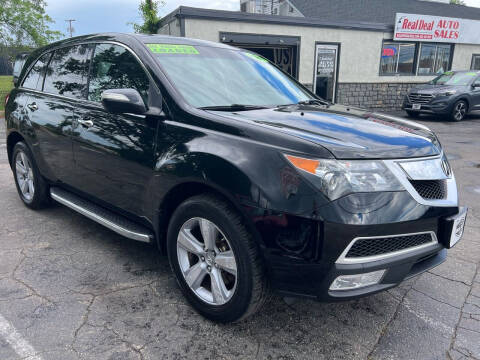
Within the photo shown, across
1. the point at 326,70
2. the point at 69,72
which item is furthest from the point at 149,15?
the point at 69,72

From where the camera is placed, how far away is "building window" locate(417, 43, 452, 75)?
16.7m

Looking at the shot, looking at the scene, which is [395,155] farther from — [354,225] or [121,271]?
[121,271]

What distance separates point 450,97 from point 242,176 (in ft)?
41.9

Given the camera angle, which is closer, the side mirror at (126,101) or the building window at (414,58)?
the side mirror at (126,101)

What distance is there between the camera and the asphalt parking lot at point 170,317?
7.04ft

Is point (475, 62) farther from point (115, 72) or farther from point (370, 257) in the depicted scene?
point (370, 257)

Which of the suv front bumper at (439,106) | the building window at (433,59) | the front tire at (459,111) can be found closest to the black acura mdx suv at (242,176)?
the suv front bumper at (439,106)

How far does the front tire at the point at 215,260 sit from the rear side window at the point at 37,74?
8.64 feet

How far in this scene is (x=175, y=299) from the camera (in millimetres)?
2639

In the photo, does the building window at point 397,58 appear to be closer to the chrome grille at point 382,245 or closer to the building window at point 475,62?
the building window at point 475,62

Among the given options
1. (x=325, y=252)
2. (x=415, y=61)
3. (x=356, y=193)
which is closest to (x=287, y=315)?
(x=325, y=252)

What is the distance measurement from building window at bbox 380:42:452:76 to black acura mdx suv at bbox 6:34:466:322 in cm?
1441

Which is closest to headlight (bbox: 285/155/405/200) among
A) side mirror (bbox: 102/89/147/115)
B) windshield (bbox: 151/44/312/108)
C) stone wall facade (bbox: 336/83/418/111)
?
windshield (bbox: 151/44/312/108)

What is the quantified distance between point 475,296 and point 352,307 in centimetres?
95
